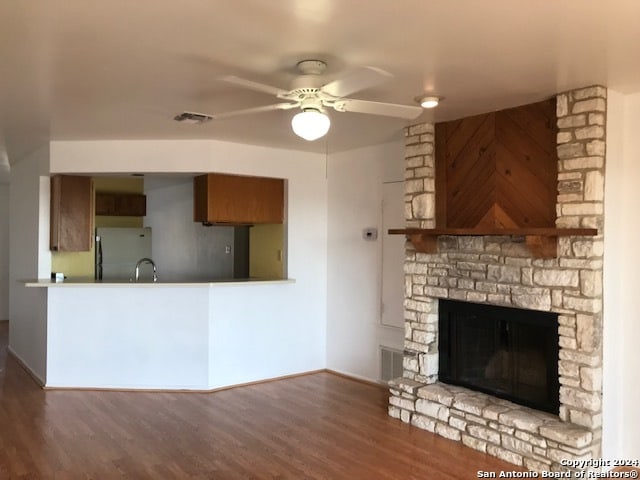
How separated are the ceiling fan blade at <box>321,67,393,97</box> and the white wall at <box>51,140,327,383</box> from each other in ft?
8.70

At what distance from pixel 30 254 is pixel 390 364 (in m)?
3.88

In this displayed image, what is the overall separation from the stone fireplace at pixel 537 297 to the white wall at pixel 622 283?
11 centimetres

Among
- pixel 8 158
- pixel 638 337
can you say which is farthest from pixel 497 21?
pixel 8 158

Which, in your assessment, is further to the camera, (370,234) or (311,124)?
(370,234)

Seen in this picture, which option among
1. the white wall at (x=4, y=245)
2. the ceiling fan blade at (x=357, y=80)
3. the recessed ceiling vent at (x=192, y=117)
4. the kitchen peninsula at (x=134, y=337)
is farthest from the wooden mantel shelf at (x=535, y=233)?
the white wall at (x=4, y=245)

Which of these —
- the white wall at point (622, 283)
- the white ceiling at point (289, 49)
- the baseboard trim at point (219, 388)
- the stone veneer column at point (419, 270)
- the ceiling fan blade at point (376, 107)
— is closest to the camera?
the white ceiling at point (289, 49)

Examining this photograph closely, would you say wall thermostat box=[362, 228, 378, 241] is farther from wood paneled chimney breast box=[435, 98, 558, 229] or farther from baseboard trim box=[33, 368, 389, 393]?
baseboard trim box=[33, 368, 389, 393]

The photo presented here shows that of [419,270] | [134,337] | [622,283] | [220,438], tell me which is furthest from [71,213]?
[622,283]

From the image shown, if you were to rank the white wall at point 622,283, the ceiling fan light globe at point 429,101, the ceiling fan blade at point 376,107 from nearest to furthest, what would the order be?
the ceiling fan blade at point 376,107
the white wall at point 622,283
the ceiling fan light globe at point 429,101

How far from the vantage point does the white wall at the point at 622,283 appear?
133 inches

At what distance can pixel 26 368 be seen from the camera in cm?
580

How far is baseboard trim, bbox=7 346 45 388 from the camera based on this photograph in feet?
17.2

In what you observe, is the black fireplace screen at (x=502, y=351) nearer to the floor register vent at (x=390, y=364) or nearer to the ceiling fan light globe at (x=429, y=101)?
the floor register vent at (x=390, y=364)

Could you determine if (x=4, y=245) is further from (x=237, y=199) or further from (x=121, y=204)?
(x=237, y=199)
